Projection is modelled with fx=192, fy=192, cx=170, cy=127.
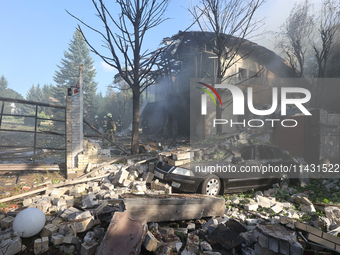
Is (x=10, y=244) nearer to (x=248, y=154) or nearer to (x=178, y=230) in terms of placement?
(x=178, y=230)

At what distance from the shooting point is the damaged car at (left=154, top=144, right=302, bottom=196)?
514cm

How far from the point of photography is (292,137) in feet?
32.9

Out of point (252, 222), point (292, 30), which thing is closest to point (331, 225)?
point (252, 222)

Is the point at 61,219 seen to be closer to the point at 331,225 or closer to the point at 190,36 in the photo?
the point at 331,225

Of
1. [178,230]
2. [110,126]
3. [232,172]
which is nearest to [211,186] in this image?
[232,172]

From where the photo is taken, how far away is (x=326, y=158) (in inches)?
392

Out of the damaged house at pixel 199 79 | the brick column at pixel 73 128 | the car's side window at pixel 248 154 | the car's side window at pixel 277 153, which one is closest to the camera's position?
the car's side window at pixel 248 154

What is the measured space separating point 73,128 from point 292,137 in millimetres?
10277

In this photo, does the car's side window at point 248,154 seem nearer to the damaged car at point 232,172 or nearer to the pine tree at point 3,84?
the damaged car at point 232,172

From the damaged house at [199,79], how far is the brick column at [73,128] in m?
9.51

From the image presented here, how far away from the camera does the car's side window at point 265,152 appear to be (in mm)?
6191

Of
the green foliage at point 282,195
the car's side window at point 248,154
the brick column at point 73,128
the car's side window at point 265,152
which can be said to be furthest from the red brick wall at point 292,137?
the brick column at point 73,128

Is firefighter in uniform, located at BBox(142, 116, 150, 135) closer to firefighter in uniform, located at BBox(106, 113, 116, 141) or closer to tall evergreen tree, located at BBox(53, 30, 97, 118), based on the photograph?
firefighter in uniform, located at BBox(106, 113, 116, 141)

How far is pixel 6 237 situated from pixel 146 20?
774 cm
